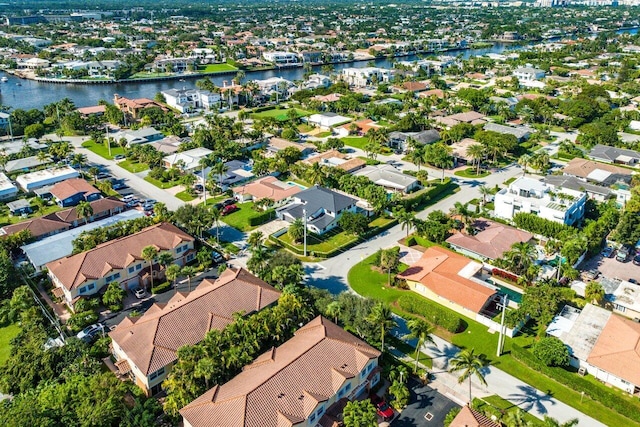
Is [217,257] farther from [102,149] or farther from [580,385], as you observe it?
[102,149]

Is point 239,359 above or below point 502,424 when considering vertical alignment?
above

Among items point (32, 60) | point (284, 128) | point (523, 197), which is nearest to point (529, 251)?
point (523, 197)

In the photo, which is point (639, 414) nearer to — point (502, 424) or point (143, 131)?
point (502, 424)

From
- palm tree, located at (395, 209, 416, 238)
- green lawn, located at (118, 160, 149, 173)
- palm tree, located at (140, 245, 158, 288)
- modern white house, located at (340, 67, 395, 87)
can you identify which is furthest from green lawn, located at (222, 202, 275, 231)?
modern white house, located at (340, 67, 395, 87)

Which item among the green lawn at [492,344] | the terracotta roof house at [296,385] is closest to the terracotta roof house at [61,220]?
the green lawn at [492,344]

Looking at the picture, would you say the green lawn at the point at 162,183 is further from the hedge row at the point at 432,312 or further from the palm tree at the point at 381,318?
the palm tree at the point at 381,318

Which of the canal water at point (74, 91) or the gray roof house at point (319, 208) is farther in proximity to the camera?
the canal water at point (74, 91)

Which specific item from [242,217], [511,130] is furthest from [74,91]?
[511,130]
